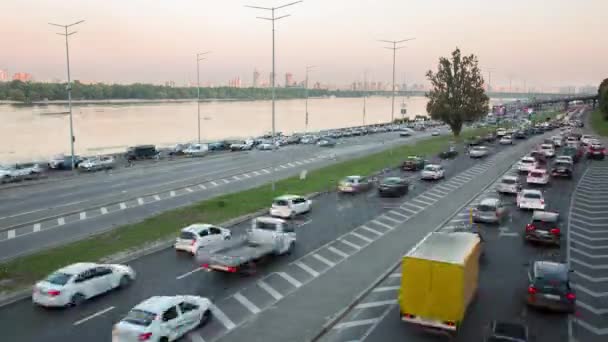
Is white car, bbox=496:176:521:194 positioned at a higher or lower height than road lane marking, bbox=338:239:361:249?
higher

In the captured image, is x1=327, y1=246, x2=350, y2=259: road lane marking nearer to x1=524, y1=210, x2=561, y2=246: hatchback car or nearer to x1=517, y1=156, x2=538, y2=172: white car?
x1=524, y1=210, x2=561, y2=246: hatchback car

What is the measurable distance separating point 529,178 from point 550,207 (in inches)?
309

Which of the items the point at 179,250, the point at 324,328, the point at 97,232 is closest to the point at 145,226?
the point at 97,232

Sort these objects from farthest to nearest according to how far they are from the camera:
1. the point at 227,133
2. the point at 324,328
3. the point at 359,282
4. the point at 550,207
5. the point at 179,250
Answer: the point at 227,133
the point at 550,207
the point at 179,250
the point at 359,282
the point at 324,328

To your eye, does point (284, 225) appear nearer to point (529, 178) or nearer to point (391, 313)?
point (391, 313)

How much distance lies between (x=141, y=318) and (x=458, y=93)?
205 ft

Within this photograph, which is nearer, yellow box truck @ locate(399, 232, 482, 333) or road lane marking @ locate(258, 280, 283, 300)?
yellow box truck @ locate(399, 232, 482, 333)

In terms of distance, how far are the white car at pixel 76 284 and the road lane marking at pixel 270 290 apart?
459 centimetres

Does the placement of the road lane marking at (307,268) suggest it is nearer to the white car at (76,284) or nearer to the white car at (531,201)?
the white car at (76,284)

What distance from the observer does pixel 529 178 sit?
3969 cm

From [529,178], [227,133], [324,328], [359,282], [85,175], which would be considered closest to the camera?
[324,328]

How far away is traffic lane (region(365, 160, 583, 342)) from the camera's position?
14719mm

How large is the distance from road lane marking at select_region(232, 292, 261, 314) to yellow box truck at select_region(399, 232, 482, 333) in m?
4.44

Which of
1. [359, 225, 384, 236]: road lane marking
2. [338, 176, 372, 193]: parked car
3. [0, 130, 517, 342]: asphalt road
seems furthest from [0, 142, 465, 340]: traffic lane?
[338, 176, 372, 193]: parked car
